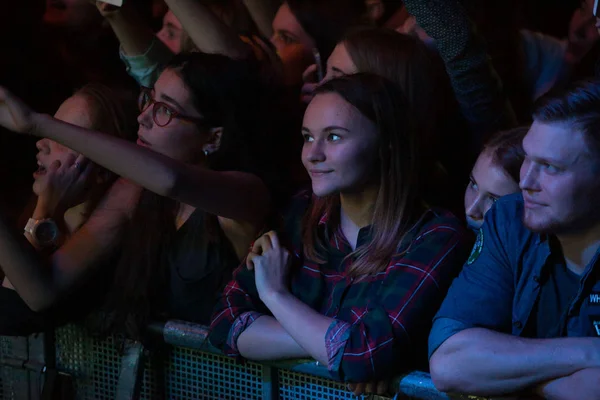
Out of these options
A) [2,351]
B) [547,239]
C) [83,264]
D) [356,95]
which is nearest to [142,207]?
[83,264]

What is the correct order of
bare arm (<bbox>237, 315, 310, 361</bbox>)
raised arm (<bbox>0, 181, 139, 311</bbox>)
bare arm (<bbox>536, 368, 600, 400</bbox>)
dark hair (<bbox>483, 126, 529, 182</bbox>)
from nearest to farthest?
bare arm (<bbox>536, 368, 600, 400</bbox>), bare arm (<bbox>237, 315, 310, 361</bbox>), dark hair (<bbox>483, 126, 529, 182</bbox>), raised arm (<bbox>0, 181, 139, 311</bbox>)

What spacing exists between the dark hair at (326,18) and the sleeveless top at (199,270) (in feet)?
3.16

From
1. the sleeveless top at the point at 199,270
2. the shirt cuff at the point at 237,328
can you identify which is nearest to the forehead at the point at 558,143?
the shirt cuff at the point at 237,328

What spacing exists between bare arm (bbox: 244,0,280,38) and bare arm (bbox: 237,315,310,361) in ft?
6.07

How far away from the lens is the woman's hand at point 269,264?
214 cm

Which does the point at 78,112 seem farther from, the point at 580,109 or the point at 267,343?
the point at 580,109

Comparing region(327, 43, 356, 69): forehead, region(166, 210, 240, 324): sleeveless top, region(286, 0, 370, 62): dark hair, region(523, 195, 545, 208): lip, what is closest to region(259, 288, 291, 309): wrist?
region(166, 210, 240, 324): sleeveless top

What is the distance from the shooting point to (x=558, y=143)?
1773 mm

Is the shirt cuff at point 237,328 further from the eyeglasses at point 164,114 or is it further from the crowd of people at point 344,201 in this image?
the eyeglasses at point 164,114

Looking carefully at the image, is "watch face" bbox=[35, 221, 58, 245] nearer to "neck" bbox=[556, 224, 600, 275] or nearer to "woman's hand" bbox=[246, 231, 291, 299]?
"woman's hand" bbox=[246, 231, 291, 299]

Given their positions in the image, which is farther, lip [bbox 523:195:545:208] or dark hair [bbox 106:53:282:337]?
dark hair [bbox 106:53:282:337]

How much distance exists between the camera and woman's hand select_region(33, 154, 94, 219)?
2.73 meters

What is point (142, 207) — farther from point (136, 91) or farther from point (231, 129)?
point (136, 91)

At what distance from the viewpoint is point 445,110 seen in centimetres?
249
